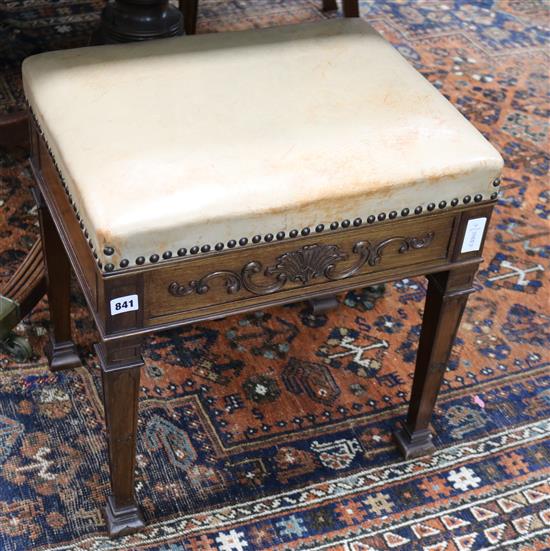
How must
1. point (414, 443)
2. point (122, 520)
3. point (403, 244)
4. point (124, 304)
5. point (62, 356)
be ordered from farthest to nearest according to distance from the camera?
point (62, 356), point (414, 443), point (122, 520), point (403, 244), point (124, 304)

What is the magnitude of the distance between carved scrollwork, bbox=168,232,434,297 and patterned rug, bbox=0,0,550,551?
1.44 feet

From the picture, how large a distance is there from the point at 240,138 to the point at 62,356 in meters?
0.69

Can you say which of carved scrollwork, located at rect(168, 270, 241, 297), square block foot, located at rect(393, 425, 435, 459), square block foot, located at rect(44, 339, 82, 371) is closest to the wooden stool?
carved scrollwork, located at rect(168, 270, 241, 297)

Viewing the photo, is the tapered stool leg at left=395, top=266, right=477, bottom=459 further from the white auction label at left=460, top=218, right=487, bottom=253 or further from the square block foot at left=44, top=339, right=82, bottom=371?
the square block foot at left=44, top=339, right=82, bottom=371

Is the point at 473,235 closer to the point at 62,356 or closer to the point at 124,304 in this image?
the point at 124,304

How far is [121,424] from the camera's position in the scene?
52.6 inches

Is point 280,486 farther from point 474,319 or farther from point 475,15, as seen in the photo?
point 475,15

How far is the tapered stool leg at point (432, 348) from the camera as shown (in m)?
1.39

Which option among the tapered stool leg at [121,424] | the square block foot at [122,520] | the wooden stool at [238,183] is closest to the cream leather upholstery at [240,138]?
the wooden stool at [238,183]

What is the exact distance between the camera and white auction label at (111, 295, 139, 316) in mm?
1169

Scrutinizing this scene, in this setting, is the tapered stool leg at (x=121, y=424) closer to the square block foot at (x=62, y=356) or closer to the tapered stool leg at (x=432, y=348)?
the square block foot at (x=62, y=356)

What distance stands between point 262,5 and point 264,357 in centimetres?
162

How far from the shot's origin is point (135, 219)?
1.12m

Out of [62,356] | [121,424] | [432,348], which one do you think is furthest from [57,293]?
[432,348]
